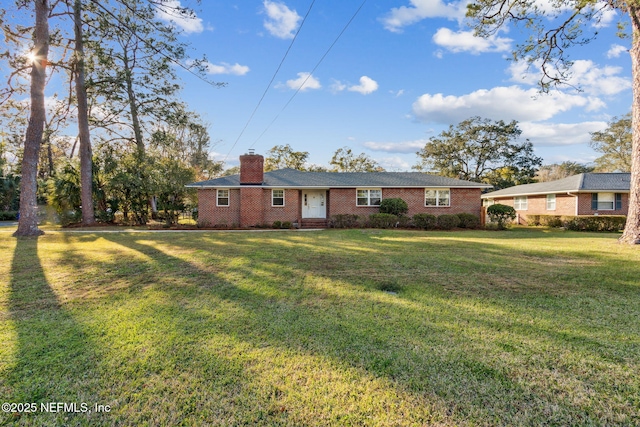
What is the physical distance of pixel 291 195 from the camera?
59.9ft

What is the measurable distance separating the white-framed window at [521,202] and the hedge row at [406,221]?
36.9 feet

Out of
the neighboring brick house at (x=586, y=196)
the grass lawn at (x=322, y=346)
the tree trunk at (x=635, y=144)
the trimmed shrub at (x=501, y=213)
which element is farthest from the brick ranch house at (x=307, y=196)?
the grass lawn at (x=322, y=346)

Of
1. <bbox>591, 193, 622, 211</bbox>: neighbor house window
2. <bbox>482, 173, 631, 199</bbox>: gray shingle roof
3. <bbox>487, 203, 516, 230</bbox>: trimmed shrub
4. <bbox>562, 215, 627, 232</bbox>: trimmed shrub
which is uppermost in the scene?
<bbox>482, 173, 631, 199</bbox>: gray shingle roof

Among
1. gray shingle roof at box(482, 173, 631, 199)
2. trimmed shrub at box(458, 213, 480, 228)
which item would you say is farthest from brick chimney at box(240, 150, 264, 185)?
gray shingle roof at box(482, 173, 631, 199)

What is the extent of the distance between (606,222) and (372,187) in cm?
1306

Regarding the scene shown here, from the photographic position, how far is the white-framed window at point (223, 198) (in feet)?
58.6

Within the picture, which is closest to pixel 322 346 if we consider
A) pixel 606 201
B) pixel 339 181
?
pixel 339 181

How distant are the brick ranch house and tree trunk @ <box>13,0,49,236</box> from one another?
6.94 m

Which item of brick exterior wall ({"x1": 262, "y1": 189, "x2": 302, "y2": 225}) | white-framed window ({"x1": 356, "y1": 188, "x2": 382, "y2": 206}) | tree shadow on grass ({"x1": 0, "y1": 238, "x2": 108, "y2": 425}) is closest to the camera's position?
tree shadow on grass ({"x1": 0, "y1": 238, "x2": 108, "y2": 425})

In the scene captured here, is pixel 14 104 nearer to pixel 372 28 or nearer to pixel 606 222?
pixel 372 28

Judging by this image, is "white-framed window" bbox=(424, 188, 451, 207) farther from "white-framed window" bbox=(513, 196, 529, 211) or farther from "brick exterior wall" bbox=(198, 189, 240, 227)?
"brick exterior wall" bbox=(198, 189, 240, 227)

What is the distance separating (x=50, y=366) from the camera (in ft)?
8.77

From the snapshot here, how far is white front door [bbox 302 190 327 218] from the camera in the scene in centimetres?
1916

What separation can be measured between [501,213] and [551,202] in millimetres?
9010
